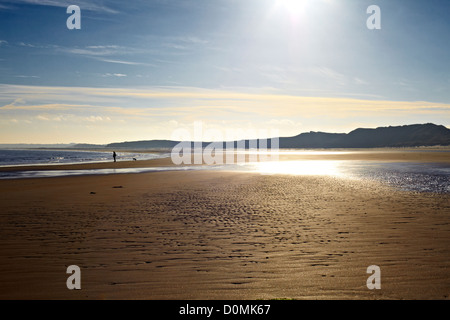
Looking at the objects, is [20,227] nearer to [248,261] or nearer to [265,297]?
[248,261]

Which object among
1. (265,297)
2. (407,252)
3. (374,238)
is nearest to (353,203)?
(374,238)

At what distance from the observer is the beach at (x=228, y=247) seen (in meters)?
5.89

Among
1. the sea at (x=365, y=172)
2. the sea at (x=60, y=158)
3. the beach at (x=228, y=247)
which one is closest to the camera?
the beach at (x=228, y=247)

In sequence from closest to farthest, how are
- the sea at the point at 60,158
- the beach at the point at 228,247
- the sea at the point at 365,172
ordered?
the beach at the point at 228,247 < the sea at the point at 365,172 < the sea at the point at 60,158

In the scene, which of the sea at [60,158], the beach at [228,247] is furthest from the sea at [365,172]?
the sea at [60,158]

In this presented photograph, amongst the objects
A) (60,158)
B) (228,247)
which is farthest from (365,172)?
(60,158)

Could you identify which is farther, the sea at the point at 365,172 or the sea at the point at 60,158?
the sea at the point at 60,158

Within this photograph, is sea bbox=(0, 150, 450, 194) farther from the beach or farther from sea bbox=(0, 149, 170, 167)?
sea bbox=(0, 149, 170, 167)

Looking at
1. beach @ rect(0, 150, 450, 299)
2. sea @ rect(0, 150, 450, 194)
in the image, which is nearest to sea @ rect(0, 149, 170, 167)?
sea @ rect(0, 150, 450, 194)

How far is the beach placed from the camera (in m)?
5.89

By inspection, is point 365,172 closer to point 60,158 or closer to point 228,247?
point 228,247

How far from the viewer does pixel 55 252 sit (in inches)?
319

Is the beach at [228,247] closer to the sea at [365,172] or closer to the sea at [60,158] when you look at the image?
the sea at [365,172]

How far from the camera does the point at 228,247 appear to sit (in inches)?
331
